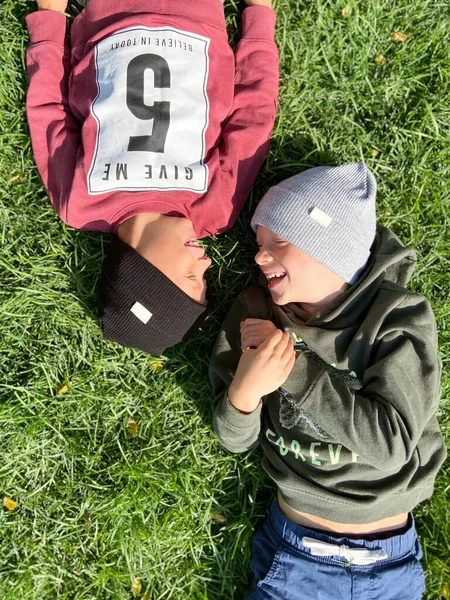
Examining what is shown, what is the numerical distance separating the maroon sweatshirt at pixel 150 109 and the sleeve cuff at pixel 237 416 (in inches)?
37.1

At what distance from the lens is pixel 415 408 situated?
2564mm

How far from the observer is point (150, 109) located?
9.17 feet

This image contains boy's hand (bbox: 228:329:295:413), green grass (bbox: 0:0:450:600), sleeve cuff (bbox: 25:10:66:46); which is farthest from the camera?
green grass (bbox: 0:0:450:600)

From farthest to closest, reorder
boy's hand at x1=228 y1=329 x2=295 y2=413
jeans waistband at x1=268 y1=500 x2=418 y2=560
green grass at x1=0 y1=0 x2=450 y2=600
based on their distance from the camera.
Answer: green grass at x1=0 y1=0 x2=450 y2=600 < jeans waistband at x1=268 y1=500 x2=418 y2=560 < boy's hand at x1=228 y1=329 x2=295 y2=413

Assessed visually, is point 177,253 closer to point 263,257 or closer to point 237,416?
point 263,257

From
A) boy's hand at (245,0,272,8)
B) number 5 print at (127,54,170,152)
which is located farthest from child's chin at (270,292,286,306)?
boy's hand at (245,0,272,8)

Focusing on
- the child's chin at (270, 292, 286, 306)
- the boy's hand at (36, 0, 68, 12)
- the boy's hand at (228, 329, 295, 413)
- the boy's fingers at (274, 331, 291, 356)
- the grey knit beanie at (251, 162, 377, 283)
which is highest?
the boy's hand at (36, 0, 68, 12)

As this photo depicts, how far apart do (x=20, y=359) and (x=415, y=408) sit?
216 cm

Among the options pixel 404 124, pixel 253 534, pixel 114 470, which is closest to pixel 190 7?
pixel 404 124

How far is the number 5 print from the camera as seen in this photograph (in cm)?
279

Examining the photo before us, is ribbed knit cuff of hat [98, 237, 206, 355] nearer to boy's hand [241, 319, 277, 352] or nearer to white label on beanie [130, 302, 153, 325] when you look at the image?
white label on beanie [130, 302, 153, 325]

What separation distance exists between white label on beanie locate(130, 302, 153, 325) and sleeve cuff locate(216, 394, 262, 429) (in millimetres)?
570

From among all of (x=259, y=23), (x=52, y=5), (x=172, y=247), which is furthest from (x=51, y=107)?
(x=259, y=23)

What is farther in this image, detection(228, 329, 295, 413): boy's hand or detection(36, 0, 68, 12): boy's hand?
detection(36, 0, 68, 12): boy's hand
